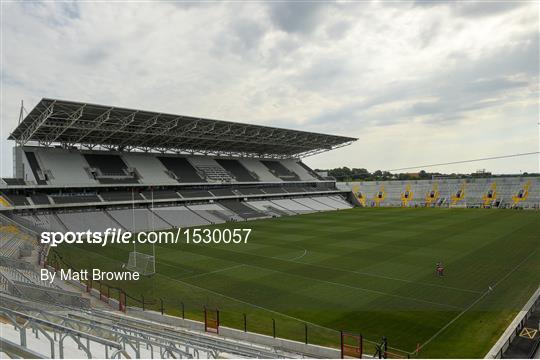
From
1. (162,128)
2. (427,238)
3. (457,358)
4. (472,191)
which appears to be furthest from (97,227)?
(472,191)

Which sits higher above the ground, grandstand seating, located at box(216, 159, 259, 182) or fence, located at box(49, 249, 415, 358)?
grandstand seating, located at box(216, 159, 259, 182)

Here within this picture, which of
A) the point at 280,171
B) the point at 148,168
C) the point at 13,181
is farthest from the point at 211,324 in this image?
the point at 280,171

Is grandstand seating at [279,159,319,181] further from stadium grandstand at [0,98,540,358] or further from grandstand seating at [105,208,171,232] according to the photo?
grandstand seating at [105,208,171,232]

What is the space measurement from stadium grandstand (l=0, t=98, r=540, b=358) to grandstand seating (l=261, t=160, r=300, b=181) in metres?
0.42

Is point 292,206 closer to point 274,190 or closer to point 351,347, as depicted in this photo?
point 274,190

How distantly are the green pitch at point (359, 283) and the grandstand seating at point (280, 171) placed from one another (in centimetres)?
3584

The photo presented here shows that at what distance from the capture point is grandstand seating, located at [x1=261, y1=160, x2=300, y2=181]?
7100 cm

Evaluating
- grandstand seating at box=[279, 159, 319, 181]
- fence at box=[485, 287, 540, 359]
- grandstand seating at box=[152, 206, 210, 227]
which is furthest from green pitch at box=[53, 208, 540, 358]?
grandstand seating at box=[279, 159, 319, 181]

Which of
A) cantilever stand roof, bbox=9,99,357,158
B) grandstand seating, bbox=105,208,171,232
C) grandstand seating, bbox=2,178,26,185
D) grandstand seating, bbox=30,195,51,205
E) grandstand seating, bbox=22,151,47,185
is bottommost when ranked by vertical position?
grandstand seating, bbox=105,208,171,232

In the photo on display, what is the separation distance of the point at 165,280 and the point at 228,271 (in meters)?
3.89

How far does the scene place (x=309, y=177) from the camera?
76.4 meters

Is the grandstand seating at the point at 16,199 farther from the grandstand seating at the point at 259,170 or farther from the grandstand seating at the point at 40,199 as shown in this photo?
the grandstand seating at the point at 259,170

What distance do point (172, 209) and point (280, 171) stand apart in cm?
2900

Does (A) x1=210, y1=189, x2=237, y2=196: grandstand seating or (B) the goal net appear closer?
(B) the goal net
